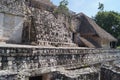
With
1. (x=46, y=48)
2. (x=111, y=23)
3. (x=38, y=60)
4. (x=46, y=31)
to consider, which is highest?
(x=111, y=23)

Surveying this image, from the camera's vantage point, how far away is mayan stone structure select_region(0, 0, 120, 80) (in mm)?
6707

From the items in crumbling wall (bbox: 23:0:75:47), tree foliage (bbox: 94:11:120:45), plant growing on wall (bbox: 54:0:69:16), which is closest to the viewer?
crumbling wall (bbox: 23:0:75:47)

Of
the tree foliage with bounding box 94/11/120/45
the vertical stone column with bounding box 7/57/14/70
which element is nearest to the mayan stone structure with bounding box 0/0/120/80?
the vertical stone column with bounding box 7/57/14/70

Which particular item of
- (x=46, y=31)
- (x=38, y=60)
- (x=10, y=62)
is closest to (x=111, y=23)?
(x=46, y=31)

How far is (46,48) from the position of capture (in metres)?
8.22

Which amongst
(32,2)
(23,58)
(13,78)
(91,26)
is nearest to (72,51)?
(23,58)

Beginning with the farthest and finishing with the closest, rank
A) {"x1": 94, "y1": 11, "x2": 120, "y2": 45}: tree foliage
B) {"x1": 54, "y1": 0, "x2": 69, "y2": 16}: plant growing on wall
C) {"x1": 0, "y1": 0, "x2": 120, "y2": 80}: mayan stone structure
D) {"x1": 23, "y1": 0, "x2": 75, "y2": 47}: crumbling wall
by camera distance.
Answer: {"x1": 94, "y1": 11, "x2": 120, "y2": 45}: tree foliage, {"x1": 54, "y1": 0, "x2": 69, "y2": 16}: plant growing on wall, {"x1": 23, "y1": 0, "x2": 75, "y2": 47}: crumbling wall, {"x1": 0, "y1": 0, "x2": 120, "y2": 80}: mayan stone structure

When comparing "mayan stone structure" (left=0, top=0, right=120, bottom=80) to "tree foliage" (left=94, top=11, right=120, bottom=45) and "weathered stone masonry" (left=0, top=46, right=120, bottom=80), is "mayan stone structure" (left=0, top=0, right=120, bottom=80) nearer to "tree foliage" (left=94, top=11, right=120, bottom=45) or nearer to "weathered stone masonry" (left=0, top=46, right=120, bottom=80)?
"weathered stone masonry" (left=0, top=46, right=120, bottom=80)

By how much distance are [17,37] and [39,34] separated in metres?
1.80

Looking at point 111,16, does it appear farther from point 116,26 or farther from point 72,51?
point 72,51

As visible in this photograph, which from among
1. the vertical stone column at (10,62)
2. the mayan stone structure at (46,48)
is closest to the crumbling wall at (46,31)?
the mayan stone structure at (46,48)

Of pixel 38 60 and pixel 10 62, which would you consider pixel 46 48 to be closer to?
pixel 38 60

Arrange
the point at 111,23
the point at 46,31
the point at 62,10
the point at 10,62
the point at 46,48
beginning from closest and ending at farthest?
the point at 10,62 → the point at 46,48 → the point at 46,31 → the point at 62,10 → the point at 111,23

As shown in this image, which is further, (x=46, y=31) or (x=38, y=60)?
(x=46, y=31)
